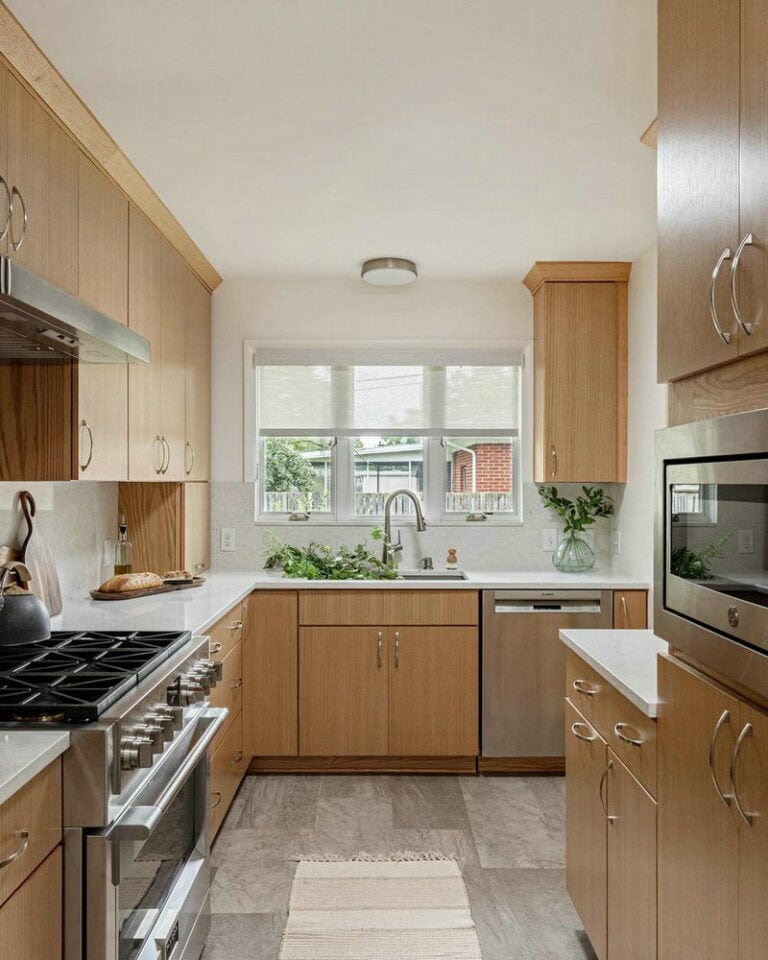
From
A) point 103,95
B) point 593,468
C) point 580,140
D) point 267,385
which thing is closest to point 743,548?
point 580,140

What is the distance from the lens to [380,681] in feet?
11.7

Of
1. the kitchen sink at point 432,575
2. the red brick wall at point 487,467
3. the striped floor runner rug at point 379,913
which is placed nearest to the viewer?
the striped floor runner rug at point 379,913

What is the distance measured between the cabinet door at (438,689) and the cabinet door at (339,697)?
0.24ft

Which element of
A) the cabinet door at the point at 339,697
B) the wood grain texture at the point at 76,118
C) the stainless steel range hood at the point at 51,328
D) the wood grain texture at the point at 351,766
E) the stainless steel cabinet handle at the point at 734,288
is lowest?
the wood grain texture at the point at 351,766

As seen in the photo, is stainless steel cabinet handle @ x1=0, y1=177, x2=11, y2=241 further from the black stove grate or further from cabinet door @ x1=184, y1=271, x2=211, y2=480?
cabinet door @ x1=184, y1=271, x2=211, y2=480

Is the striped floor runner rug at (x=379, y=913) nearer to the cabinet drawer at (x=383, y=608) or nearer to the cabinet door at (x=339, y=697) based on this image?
the cabinet door at (x=339, y=697)

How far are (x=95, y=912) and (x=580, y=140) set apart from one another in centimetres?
239

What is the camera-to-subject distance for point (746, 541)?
1202 mm

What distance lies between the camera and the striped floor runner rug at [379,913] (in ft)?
7.28

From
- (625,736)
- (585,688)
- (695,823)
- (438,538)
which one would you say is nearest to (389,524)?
(438,538)

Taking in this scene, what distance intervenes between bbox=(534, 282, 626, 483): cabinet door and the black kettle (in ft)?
8.21

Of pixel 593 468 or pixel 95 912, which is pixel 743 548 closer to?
pixel 95 912

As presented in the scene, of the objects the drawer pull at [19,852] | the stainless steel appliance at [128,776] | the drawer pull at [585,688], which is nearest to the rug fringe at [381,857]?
the stainless steel appliance at [128,776]

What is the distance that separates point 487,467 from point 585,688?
2278 millimetres
